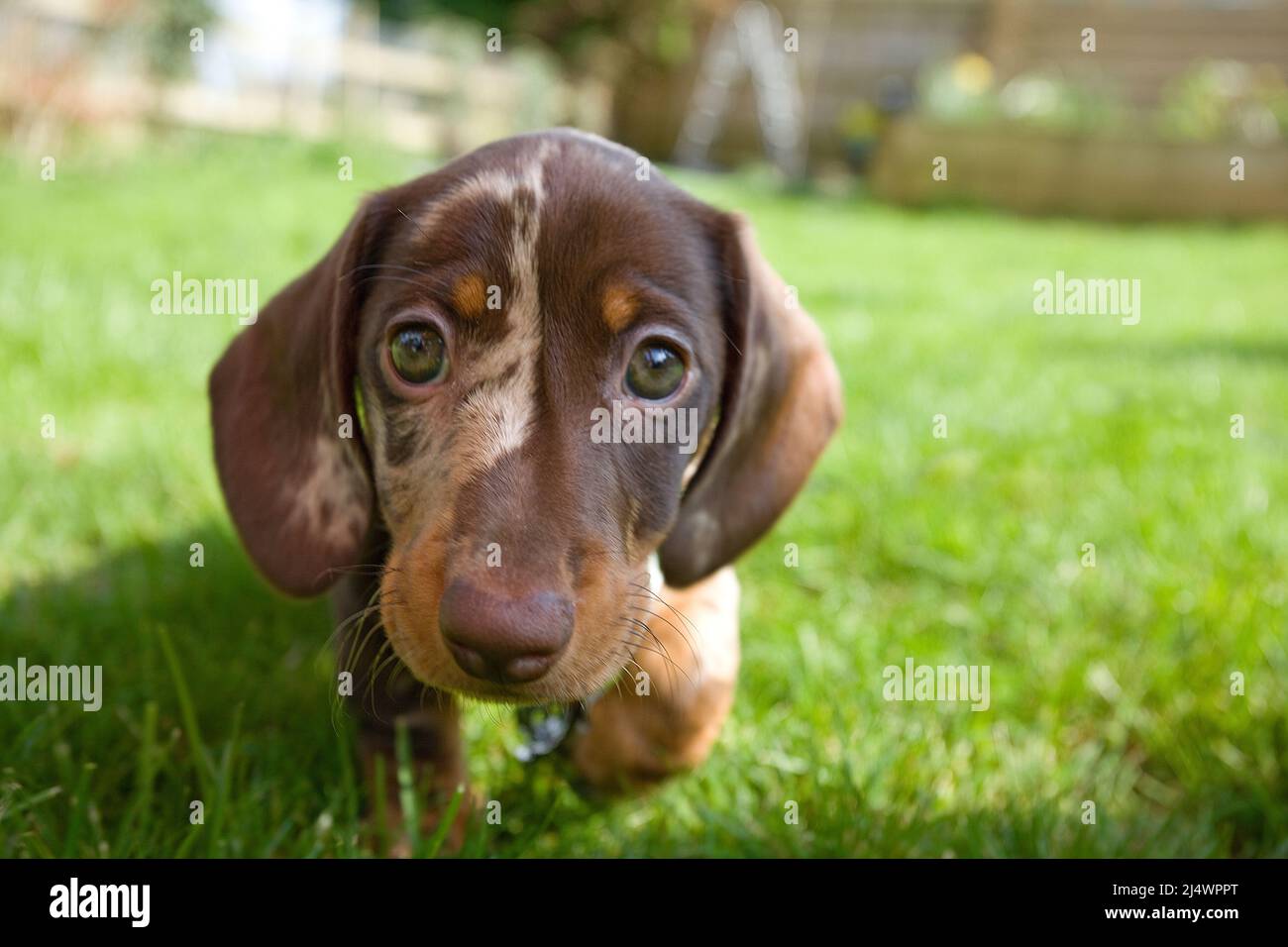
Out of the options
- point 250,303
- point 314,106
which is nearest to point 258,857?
point 250,303

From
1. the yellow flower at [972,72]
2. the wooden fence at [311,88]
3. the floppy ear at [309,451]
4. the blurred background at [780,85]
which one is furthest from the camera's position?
the yellow flower at [972,72]

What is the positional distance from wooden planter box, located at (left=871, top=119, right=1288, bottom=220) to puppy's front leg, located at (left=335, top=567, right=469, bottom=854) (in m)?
13.4

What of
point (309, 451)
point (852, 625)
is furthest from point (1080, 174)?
point (309, 451)

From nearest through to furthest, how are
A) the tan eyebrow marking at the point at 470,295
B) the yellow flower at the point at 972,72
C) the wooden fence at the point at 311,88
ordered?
the tan eyebrow marking at the point at 470,295, the wooden fence at the point at 311,88, the yellow flower at the point at 972,72

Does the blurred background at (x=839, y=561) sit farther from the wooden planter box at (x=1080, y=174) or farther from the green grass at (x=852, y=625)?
the wooden planter box at (x=1080, y=174)

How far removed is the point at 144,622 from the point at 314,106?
1527 cm

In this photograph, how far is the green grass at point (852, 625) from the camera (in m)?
2.26

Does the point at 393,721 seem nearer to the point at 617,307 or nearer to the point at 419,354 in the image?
the point at 419,354

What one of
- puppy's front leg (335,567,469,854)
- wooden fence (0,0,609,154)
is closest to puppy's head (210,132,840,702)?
puppy's front leg (335,567,469,854)

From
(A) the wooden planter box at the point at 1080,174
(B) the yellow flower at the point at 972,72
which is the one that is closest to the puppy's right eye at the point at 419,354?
(A) the wooden planter box at the point at 1080,174

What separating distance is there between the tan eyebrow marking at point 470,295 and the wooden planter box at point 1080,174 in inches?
531

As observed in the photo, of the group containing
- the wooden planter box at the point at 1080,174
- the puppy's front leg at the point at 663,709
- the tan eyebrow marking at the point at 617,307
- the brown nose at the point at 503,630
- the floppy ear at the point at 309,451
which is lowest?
the puppy's front leg at the point at 663,709
